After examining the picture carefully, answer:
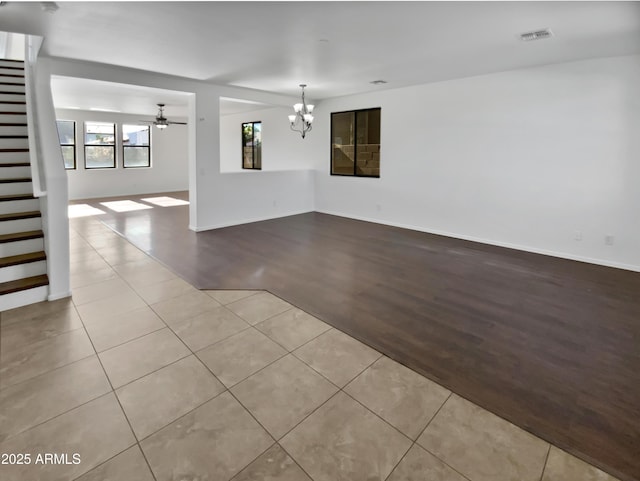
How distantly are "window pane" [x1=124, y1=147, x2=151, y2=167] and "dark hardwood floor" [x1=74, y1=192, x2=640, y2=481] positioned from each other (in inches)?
243

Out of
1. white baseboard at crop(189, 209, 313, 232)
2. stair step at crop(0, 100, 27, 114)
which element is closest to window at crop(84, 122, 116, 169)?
stair step at crop(0, 100, 27, 114)

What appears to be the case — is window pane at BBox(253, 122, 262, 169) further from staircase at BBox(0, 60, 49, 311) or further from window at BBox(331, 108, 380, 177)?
staircase at BBox(0, 60, 49, 311)

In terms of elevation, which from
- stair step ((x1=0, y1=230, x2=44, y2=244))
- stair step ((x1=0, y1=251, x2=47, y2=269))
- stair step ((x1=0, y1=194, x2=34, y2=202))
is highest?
stair step ((x1=0, y1=194, x2=34, y2=202))

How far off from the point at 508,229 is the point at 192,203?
5358 mm

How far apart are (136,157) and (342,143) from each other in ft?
23.5

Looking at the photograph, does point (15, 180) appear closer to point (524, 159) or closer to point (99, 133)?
point (524, 159)

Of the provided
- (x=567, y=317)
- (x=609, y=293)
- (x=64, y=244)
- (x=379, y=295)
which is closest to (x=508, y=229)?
(x=609, y=293)

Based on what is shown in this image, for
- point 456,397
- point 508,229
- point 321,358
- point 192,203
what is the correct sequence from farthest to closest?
point 192,203 < point 508,229 < point 321,358 < point 456,397

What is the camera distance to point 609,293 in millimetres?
3770

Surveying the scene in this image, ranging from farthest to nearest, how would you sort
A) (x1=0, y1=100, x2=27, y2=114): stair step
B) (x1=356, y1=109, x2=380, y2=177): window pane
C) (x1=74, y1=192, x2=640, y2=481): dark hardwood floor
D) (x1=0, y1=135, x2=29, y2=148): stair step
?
(x1=356, y1=109, x2=380, y2=177): window pane
(x1=0, y1=100, x2=27, y2=114): stair step
(x1=0, y1=135, x2=29, y2=148): stair step
(x1=74, y1=192, x2=640, y2=481): dark hardwood floor

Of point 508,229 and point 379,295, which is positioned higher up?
point 508,229

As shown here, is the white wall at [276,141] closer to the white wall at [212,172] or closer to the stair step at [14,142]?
the white wall at [212,172]

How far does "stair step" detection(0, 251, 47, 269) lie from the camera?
128 inches

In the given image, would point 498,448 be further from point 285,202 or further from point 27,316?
point 285,202
